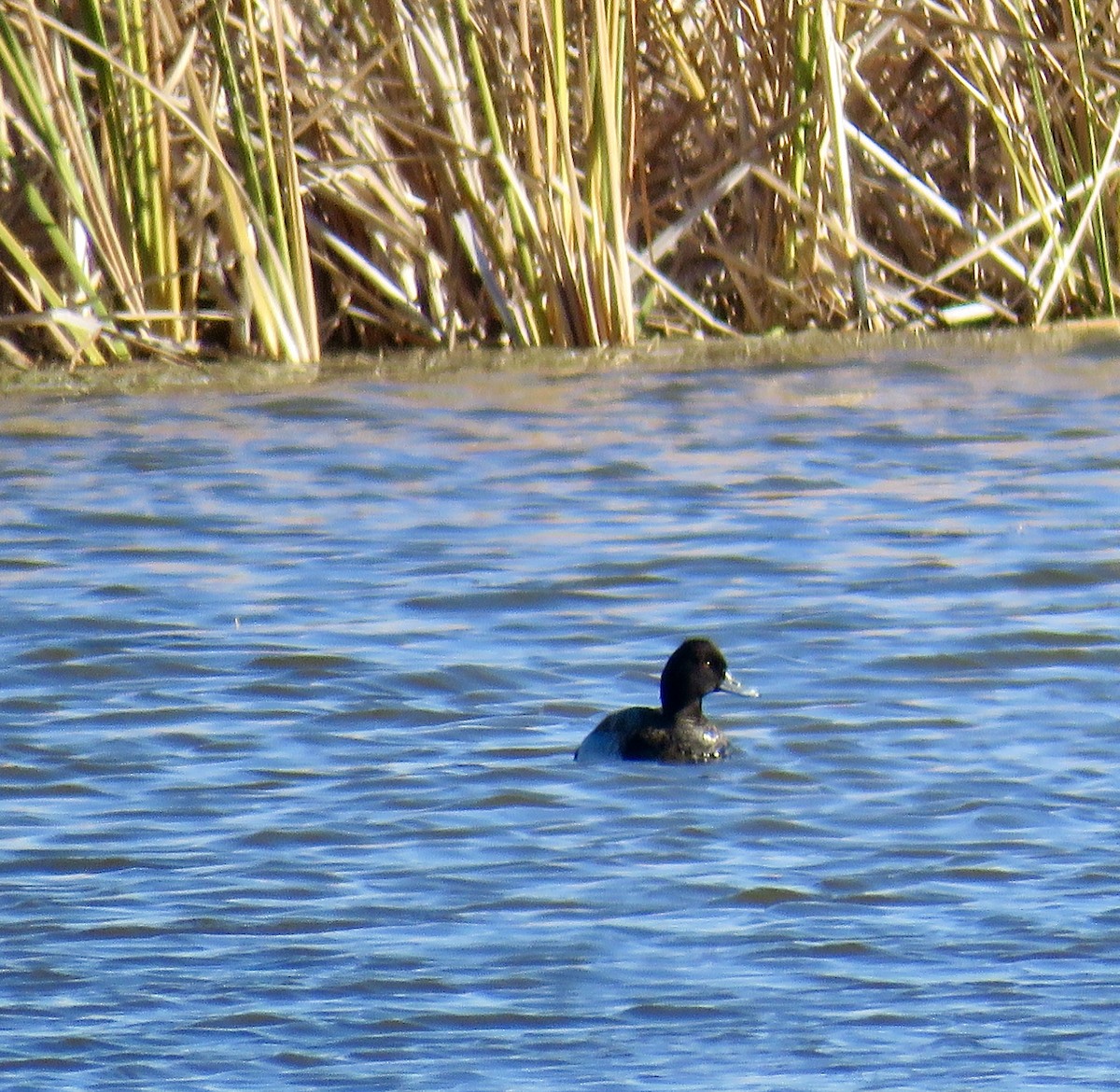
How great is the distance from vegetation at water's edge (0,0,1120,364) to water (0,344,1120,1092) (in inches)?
13.6

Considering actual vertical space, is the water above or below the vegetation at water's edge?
below

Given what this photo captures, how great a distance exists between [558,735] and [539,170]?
11.4 ft

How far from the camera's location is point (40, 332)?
909 centimetres

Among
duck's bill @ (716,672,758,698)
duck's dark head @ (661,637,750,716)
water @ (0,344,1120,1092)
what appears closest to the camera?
water @ (0,344,1120,1092)

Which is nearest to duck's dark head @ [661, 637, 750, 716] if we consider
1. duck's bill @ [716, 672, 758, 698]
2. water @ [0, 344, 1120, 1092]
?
duck's bill @ [716, 672, 758, 698]

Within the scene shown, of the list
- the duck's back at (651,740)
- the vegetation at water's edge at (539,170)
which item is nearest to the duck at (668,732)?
the duck's back at (651,740)

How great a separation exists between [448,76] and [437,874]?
16.1ft

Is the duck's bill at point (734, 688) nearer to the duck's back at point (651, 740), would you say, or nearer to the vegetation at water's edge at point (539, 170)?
the duck's back at point (651, 740)

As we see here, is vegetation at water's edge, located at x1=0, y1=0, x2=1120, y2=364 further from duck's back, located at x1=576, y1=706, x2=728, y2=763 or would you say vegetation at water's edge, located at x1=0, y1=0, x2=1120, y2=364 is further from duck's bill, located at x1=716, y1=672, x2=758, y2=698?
duck's back, located at x1=576, y1=706, x2=728, y2=763

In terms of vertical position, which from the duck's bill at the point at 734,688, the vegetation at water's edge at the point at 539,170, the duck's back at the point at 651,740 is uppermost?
the vegetation at water's edge at the point at 539,170

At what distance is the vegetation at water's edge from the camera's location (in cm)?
855

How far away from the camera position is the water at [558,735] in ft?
12.4

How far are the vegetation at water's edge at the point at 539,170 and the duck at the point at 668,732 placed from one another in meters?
3.31

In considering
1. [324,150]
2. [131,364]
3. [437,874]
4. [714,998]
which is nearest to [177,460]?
[131,364]
